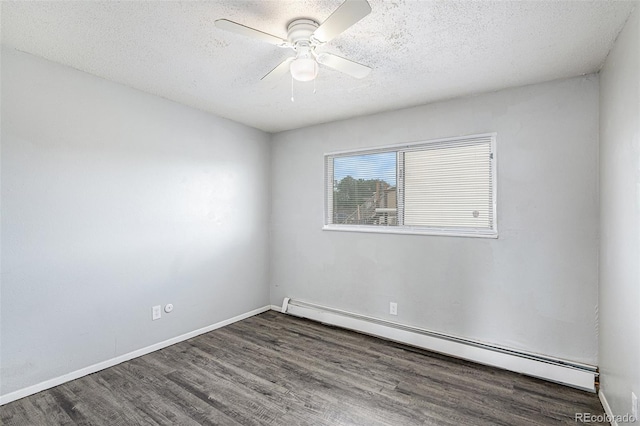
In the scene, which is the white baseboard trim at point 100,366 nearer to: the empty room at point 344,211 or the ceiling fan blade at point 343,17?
the empty room at point 344,211

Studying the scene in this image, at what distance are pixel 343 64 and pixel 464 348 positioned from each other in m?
2.58

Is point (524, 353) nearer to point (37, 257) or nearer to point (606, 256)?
point (606, 256)

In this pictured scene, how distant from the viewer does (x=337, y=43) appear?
2.00 metres

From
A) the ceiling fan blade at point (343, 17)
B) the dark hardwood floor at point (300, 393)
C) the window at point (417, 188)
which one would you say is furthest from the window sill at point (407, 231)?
the ceiling fan blade at point (343, 17)

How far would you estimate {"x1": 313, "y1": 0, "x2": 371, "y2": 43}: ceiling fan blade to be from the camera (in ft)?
4.35

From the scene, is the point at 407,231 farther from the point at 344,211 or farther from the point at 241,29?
the point at 241,29

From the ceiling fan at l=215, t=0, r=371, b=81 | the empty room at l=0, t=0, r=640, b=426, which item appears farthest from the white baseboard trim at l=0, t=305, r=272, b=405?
the ceiling fan at l=215, t=0, r=371, b=81

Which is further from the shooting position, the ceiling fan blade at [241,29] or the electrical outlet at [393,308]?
the electrical outlet at [393,308]

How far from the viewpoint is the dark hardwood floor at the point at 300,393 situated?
1982 millimetres

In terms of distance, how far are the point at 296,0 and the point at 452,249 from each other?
2.39 m

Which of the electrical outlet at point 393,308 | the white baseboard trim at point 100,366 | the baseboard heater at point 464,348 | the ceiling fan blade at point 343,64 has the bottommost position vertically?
the white baseboard trim at point 100,366

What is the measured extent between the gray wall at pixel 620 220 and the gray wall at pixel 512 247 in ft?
0.48

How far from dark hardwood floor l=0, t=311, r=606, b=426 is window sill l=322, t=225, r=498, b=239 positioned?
3.68 ft

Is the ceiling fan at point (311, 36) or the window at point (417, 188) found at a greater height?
the ceiling fan at point (311, 36)
